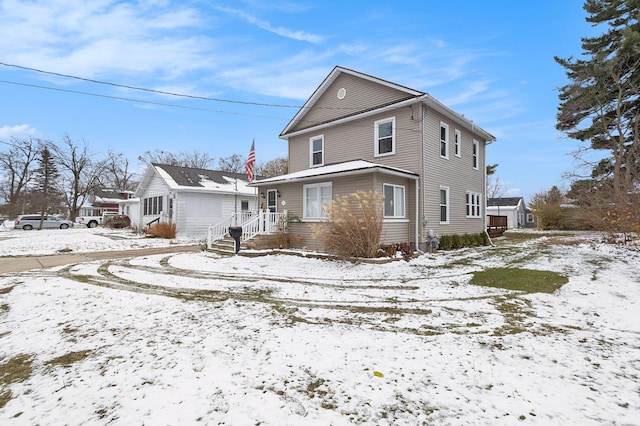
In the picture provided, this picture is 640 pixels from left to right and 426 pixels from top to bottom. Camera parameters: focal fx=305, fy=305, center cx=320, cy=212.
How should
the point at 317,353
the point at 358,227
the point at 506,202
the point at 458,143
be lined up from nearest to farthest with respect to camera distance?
the point at 317,353
the point at 358,227
the point at 458,143
the point at 506,202

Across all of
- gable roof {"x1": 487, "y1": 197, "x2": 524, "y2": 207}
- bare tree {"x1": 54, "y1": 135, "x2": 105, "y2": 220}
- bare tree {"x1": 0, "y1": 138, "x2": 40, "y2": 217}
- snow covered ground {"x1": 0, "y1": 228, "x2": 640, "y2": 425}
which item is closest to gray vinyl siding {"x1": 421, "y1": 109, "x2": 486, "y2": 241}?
snow covered ground {"x1": 0, "y1": 228, "x2": 640, "y2": 425}

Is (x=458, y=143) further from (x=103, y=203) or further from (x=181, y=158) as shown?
(x=103, y=203)

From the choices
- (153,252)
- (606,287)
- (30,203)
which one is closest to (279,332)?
(606,287)

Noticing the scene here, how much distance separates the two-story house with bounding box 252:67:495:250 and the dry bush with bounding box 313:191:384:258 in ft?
3.67

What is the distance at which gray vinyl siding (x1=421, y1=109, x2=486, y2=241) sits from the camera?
12438mm

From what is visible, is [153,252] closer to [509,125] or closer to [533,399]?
[533,399]

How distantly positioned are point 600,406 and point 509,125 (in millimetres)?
27730

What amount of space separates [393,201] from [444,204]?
10.9ft

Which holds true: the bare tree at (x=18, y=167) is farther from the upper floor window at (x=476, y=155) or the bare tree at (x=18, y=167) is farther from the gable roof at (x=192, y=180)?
the upper floor window at (x=476, y=155)

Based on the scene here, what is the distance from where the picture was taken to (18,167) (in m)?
42.2

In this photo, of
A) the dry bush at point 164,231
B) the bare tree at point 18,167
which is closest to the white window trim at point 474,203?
the dry bush at point 164,231

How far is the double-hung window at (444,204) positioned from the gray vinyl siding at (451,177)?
0.20 metres

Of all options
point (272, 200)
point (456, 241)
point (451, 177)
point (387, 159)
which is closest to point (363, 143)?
point (387, 159)

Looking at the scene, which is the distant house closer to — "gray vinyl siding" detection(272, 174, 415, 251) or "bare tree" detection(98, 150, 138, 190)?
"bare tree" detection(98, 150, 138, 190)
